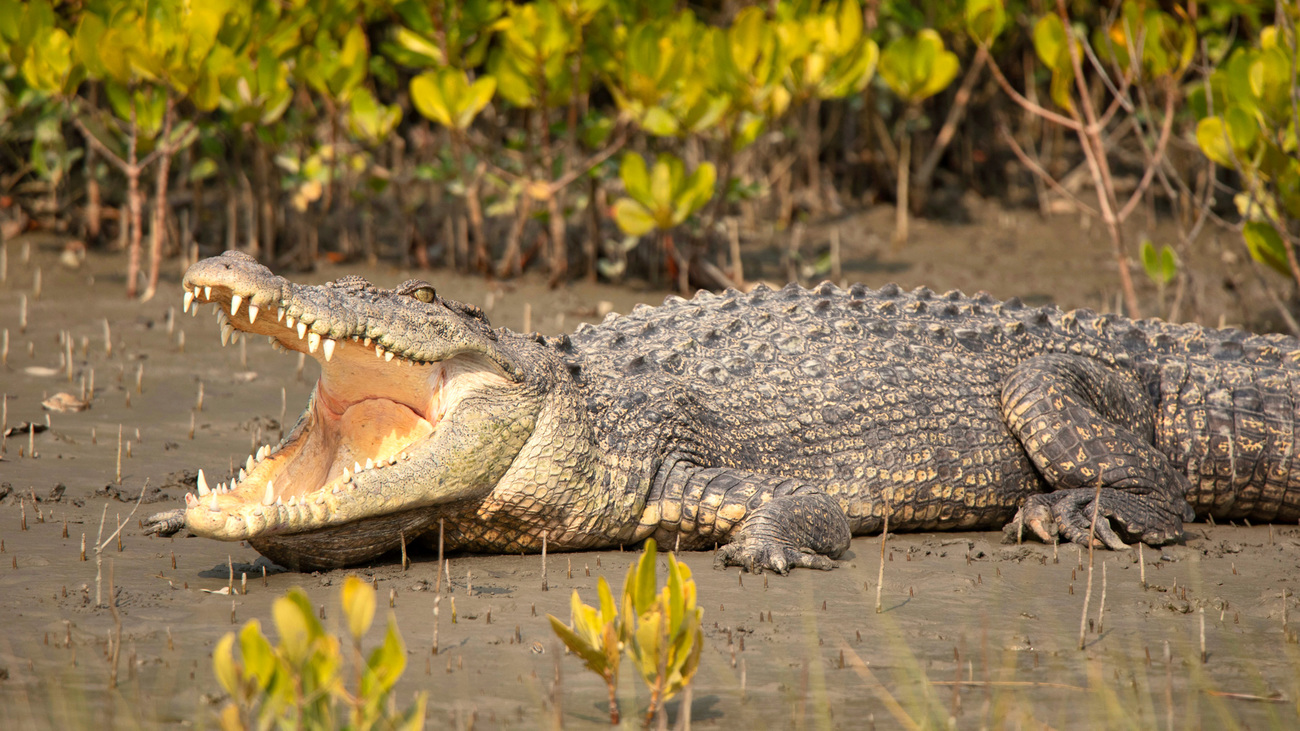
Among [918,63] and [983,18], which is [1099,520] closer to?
[983,18]

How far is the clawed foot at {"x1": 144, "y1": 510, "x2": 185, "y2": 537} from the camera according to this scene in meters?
4.01

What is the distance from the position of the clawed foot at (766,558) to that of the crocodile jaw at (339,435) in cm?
92

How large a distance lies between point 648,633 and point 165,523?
234cm

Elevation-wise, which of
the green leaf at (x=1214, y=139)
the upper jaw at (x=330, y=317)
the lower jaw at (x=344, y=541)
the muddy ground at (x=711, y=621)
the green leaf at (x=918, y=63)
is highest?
the green leaf at (x=918, y=63)

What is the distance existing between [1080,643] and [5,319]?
645cm

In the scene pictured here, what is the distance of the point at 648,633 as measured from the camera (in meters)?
2.39

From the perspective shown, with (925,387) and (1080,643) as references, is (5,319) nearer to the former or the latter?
(925,387)

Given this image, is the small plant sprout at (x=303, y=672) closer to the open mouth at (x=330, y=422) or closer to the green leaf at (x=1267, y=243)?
the open mouth at (x=330, y=422)

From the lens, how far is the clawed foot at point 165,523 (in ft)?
13.2

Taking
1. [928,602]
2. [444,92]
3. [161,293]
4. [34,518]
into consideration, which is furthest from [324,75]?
[928,602]

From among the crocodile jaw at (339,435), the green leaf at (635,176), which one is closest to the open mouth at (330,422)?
the crocodile jaw at (339,435)

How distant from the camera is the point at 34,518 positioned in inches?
159

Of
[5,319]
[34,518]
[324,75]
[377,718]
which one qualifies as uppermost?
[324,75]

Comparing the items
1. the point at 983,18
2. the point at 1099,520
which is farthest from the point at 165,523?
the point at 983,18
